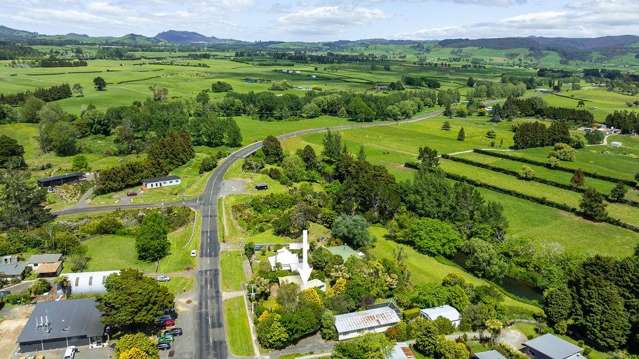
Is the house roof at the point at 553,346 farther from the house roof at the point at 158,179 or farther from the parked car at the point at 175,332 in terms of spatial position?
the house roof at the point at 158,179

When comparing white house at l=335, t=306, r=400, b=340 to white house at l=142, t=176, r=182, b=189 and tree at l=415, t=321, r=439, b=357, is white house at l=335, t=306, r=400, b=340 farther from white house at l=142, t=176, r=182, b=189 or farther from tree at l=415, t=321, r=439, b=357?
white house at l=142, t=176, r=182, b=189

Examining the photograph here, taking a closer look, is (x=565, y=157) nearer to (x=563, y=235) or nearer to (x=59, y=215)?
(x=563, y=235)

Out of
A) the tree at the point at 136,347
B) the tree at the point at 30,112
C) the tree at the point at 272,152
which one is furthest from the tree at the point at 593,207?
the tree at the point at 30,112

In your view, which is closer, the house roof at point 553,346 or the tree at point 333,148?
the house roof at point 553,346

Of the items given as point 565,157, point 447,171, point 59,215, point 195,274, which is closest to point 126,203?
point 59,215

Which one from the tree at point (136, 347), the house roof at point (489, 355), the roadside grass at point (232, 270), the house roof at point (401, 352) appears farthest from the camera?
the roadside grass at point (232, 270)

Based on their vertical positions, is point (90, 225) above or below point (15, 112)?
below
